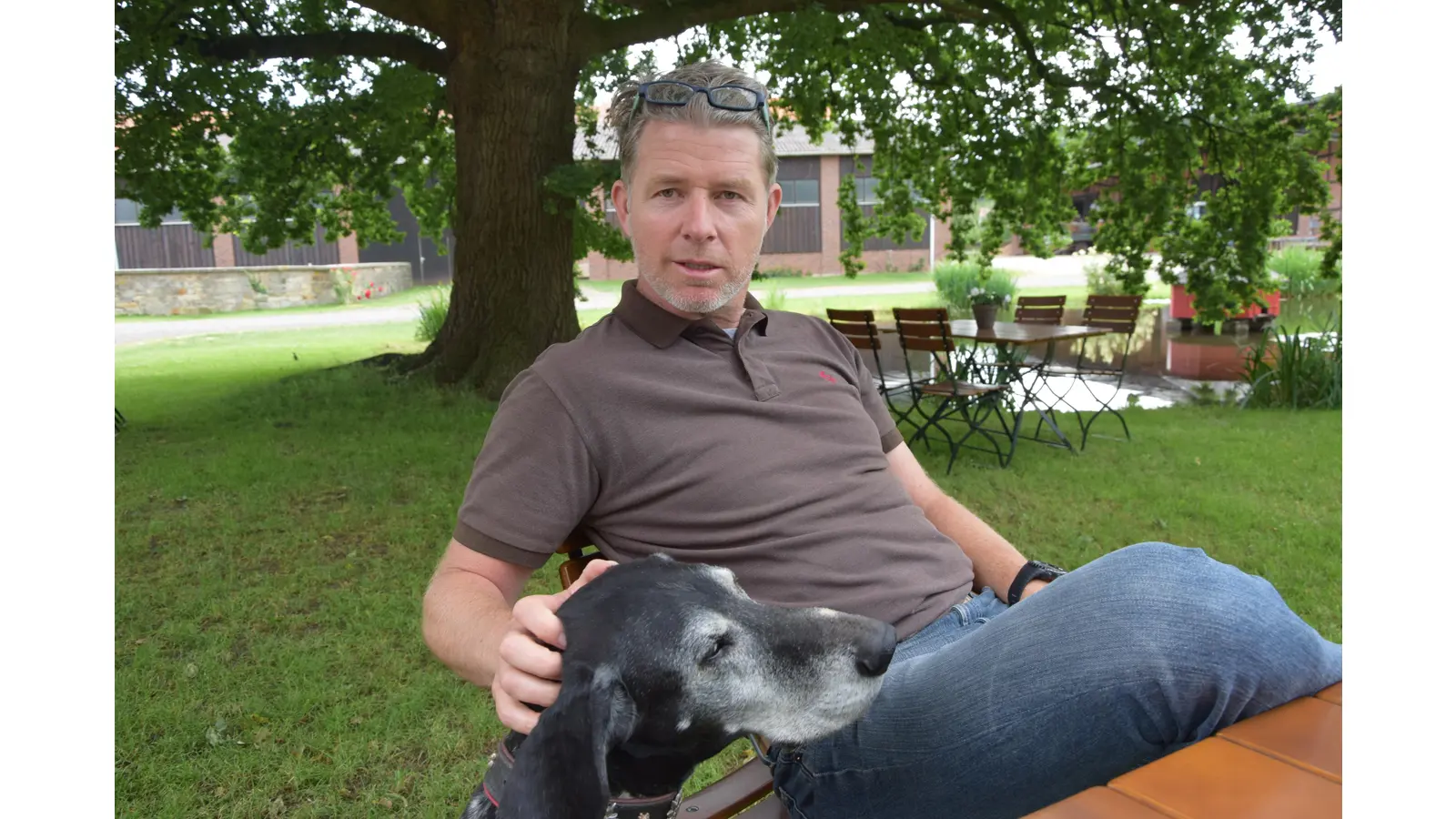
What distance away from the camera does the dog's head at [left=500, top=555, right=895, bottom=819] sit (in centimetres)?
113

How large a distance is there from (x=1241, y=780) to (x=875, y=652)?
1.69ft

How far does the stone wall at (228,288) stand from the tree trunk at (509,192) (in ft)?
53.6

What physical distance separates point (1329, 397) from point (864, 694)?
996 centimetres

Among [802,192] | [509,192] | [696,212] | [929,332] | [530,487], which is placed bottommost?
[530,487]

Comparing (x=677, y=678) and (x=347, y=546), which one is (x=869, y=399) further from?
(x=347, y=546)

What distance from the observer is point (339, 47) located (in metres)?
8.77

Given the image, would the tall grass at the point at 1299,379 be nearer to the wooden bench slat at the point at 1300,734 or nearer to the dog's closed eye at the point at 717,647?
the wooden bench slat at the point at 1300,734

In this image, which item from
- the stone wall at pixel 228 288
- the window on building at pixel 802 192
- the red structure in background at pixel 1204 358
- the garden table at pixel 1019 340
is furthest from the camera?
the window on building at pixel 802 192

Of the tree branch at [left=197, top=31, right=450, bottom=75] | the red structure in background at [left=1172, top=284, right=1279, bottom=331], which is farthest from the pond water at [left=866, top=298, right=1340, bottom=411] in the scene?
the tree branch at [left=197, top=31, right=450, bottom=75]

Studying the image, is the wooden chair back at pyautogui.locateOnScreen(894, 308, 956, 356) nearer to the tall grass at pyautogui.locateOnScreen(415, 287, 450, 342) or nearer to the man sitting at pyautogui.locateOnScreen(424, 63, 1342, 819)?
the man sitting at pyautogui.locateOnScreen(424, 63, 1342, 819)

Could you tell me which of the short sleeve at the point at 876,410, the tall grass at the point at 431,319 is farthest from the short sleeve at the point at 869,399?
the tall grass at the point at 431,319

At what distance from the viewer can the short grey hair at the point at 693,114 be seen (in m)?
1.79

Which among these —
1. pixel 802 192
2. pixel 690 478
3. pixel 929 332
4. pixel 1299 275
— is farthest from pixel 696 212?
pixel 802 192

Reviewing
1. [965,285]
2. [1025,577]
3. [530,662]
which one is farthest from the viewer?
[965,285]
